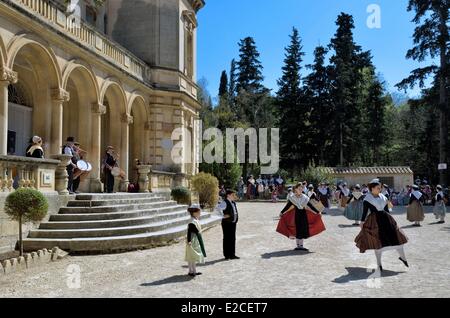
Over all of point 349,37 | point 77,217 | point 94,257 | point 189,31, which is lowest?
point 94,257

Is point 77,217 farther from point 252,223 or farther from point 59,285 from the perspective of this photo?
point 252,223

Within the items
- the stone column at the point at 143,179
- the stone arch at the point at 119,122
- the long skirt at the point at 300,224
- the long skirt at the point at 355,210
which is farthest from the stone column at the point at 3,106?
the long skirt at the point at 355,210

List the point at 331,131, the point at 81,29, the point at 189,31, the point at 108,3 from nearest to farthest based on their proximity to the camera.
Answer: the point at 81,29, the point at 108,3, the point at 189,31, the point at 331,131

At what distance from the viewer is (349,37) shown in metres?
48.8

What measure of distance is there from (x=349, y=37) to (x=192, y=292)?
46.6 metres

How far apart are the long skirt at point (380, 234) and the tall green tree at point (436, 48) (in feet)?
85.0

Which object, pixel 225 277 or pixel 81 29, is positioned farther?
pixel 81 29

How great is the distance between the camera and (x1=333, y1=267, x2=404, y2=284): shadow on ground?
756 cm

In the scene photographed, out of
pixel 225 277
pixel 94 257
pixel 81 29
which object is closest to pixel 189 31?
pixel 81 29

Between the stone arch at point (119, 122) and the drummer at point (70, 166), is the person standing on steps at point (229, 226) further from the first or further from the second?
the stone arch at point (119, 122)

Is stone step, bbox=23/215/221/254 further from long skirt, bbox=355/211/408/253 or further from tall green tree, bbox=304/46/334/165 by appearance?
tall green tree, bbox=304/46/334/165

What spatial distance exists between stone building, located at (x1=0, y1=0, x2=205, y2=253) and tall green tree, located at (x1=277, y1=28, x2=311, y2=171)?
23.9 metres

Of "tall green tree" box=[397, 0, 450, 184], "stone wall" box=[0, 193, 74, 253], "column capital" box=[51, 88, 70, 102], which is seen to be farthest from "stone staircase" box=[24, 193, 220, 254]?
"tall green tree" box=[397, 0, 450, 184]

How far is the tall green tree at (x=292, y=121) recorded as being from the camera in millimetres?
49562
